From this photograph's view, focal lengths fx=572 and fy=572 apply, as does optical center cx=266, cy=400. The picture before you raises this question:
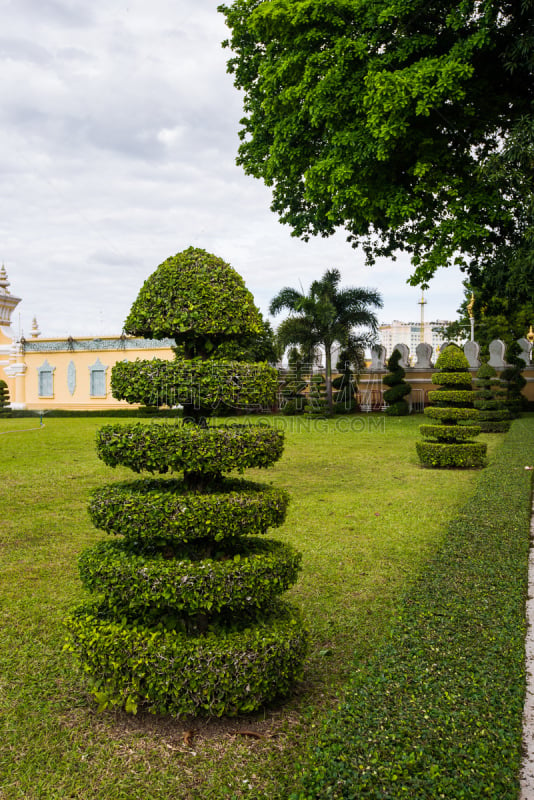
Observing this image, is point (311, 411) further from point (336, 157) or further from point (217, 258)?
point (217, 258)

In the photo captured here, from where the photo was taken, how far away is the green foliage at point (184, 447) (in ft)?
9.51

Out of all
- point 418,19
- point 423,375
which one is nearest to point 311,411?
point 423,375

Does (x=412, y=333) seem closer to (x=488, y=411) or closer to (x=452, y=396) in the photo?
(x=488, y=411)

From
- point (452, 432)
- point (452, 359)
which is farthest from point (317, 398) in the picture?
point (452, 432)

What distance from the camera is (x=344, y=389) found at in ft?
77.8

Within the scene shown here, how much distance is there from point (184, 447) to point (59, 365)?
3122cm

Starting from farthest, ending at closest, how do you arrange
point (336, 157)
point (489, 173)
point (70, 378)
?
point (70, 378) → point (336, 157) → point (489, 173)

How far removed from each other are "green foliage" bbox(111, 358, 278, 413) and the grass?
5.42 ft

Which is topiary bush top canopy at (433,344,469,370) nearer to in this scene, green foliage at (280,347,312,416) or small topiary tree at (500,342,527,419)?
small topiary tree at (500,342,527,419)

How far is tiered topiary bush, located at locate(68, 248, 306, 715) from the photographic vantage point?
2738 millimetres

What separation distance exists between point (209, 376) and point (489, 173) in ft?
30.2

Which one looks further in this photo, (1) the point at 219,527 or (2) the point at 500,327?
(2) the point at 500,327

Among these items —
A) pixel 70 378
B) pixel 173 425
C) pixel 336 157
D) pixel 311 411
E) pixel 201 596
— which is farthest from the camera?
pixel 70 378

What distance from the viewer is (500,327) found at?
36906 mm
